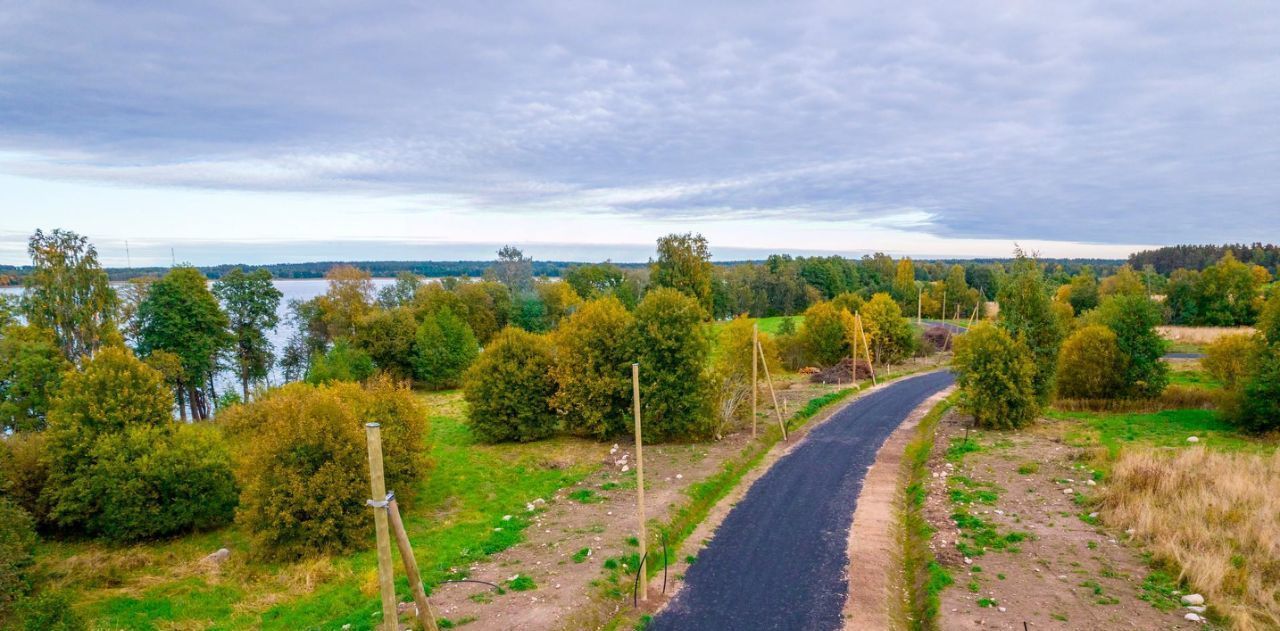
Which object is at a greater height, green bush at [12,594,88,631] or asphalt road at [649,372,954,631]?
green bush at [12,594,88,631]

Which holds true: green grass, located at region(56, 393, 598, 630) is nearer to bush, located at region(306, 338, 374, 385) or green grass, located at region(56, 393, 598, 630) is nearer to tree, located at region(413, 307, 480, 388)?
bush, located at region(306, 338, 374, 385)

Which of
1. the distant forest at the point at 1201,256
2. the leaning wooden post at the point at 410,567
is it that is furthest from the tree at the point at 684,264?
the distant forest at the point at 1201,256

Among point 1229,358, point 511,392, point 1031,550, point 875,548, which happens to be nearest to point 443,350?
point 511,392

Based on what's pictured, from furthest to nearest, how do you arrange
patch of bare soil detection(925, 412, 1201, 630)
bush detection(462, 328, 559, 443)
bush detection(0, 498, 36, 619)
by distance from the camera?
bush detection(462, 328, 559, 443) < bush detection(0, 498, 36, 619) < patch of bare soil detection(925, 412, 1201, 630)

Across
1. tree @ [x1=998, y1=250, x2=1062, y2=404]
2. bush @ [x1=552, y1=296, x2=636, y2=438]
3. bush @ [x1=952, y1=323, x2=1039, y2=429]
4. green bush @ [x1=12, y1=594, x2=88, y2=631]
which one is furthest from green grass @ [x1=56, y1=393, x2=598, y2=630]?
tree @ [x1=998, y1=250, x2=1062, y2=404]

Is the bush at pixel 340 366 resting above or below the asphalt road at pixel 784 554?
above

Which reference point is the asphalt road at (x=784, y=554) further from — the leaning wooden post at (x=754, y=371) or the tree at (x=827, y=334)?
the tree at (x=827, y=334)
